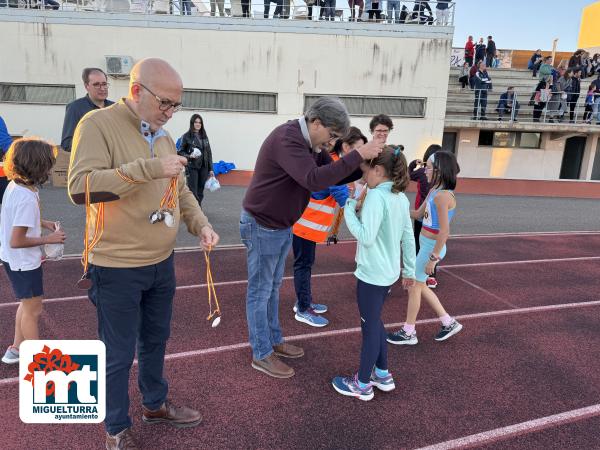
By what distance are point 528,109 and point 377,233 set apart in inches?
705

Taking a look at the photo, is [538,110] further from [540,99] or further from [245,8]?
[245,8]

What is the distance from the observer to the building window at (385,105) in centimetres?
1433

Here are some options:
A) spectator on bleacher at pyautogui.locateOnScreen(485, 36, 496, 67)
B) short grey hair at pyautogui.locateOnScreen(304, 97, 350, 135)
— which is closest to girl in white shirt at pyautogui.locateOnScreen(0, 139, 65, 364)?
short grey hair at pyautogui.locateOnScreen(304, 97, 350, 135)

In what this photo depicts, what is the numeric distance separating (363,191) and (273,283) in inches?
41.1

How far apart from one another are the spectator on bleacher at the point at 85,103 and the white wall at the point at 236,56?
9.99m

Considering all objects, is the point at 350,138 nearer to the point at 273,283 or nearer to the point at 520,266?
the point at 273,283

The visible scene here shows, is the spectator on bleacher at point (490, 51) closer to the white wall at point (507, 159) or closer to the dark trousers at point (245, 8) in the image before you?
the white wall at point (507, 159)

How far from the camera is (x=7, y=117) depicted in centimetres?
1395

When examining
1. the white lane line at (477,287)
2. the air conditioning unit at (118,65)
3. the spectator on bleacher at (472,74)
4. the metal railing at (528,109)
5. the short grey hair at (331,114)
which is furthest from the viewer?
the spectator on bleacher at (472,74)

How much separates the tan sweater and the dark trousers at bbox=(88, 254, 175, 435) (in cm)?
8

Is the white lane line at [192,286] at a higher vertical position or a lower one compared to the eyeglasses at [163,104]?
lower

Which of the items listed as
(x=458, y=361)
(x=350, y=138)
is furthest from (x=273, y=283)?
(x=458, y=361)

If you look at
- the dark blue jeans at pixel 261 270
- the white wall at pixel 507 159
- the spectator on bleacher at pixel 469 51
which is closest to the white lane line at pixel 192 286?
the dark blue jeans at pixel 261 270

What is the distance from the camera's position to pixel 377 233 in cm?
289
